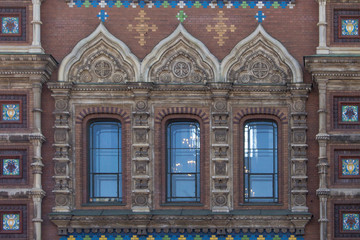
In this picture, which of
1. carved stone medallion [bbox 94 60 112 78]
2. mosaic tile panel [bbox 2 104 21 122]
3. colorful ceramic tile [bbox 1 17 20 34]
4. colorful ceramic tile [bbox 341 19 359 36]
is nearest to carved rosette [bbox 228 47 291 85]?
colorful ceramic tile [bbox 341 19 359 36]

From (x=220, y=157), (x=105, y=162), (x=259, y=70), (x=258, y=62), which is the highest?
(x=258, y=62)

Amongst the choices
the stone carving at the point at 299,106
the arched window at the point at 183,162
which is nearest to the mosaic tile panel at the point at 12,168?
the arched window at the point at 183,162

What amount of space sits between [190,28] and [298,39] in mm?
2575

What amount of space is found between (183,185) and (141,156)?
126cm

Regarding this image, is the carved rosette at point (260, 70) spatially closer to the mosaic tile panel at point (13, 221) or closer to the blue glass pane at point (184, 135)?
the blue glass pane at point (184, 135)

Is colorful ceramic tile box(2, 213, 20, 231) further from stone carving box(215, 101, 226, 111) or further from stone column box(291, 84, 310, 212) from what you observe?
stone column box(291, 84, 310, 212)

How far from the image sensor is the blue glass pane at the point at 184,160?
17.3 metres

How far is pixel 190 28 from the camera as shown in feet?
57.1

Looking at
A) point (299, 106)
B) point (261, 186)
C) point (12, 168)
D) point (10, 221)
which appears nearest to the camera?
point (10, 221)

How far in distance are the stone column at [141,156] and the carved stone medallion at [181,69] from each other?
2.87 feet

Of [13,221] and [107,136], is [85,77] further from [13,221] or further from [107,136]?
[13,221]

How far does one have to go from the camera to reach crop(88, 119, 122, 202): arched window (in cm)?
1725

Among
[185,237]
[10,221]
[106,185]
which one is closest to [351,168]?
[185,237]

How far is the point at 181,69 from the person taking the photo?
1731 centimetres
